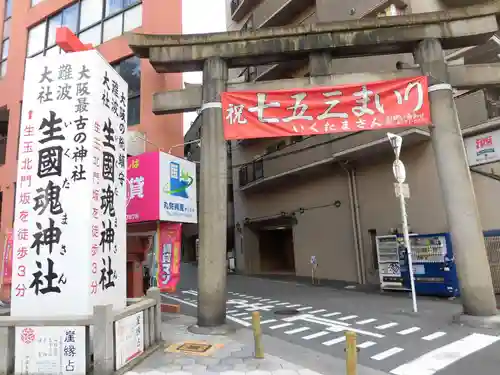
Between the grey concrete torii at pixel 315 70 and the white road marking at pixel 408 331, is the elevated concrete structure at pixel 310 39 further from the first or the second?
the white road marking at pixel 408 331

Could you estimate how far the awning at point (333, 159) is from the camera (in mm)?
14010

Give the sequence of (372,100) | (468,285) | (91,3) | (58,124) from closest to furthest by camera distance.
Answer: (58,124)
(468,285)
(372,100)
(91,3)

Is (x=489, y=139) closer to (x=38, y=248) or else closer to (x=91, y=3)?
(x=38, y=248)

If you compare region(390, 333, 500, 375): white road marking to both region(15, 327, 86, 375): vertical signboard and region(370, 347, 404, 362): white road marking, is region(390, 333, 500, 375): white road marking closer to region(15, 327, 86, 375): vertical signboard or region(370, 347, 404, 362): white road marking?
region(370, 347, 404, 362): white road marking

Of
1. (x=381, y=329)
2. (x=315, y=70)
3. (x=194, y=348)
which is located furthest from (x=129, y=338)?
(x=315, y=70)

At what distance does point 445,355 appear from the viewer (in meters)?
6.11

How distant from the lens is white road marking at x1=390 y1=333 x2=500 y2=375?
18.0 ft

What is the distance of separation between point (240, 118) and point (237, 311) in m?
6.08

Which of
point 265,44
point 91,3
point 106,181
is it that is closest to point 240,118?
point 265,44

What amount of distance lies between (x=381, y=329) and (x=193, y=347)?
4.33 m

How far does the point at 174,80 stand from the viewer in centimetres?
1336

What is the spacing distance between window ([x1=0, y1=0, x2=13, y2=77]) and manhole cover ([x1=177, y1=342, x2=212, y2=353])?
1635 centimetres

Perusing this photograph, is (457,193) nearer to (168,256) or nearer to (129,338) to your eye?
(129,338)

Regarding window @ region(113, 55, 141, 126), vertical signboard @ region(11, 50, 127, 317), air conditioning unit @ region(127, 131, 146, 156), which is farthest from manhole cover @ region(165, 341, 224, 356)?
window @ region(113, 55, 141, 126)
